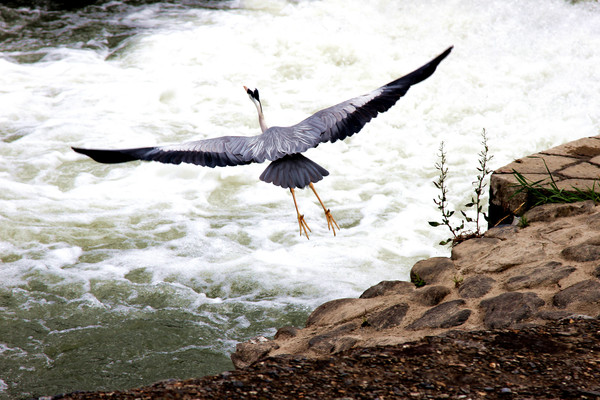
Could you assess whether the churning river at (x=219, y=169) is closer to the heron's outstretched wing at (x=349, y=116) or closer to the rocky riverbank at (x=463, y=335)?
the rocky riverbank at (x=463, y=335)

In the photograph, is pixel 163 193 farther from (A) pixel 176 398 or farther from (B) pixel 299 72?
(A) pixel 176 398

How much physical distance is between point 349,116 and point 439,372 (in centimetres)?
196

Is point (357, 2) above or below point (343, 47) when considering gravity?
above

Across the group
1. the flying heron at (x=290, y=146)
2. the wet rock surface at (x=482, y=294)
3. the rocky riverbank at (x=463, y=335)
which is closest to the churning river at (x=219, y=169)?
the wet rock surface at (x=482, y=294)

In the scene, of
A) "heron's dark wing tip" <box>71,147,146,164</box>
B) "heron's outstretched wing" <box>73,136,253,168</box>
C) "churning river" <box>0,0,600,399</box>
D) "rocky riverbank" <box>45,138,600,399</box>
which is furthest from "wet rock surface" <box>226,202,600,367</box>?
"heron's dark wing tip" <box>71,147,146,164</box>

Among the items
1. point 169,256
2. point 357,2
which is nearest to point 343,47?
point 357,2

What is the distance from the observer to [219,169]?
7.37m

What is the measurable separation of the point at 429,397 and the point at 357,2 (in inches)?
424

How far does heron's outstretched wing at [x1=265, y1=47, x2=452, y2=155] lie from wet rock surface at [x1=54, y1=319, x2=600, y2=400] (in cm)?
153

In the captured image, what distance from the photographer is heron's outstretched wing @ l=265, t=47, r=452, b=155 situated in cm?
401

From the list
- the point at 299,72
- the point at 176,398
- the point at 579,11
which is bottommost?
the point at 176,398

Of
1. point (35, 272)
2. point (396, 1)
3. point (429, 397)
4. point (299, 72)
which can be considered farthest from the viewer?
point (396, 1)

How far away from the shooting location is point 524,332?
9.59 ft

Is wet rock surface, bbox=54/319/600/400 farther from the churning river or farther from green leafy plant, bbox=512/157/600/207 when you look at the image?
green leafy plant, bbox=512/157/600/207
